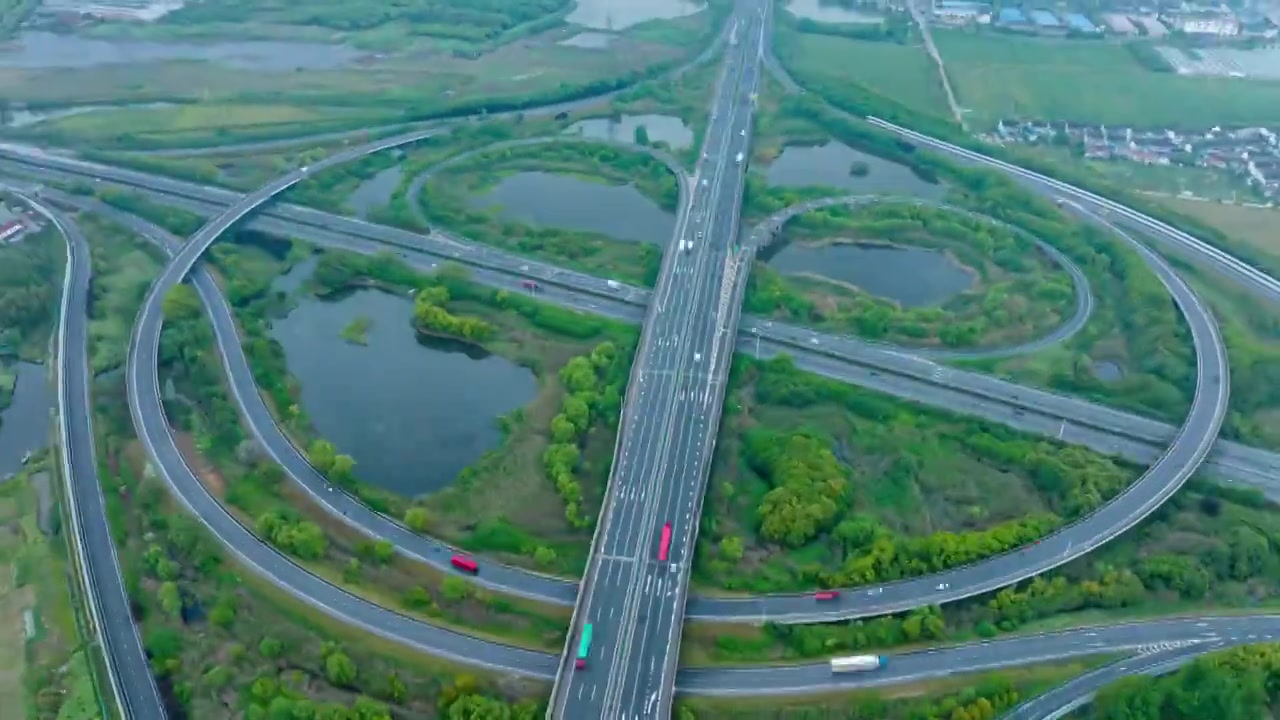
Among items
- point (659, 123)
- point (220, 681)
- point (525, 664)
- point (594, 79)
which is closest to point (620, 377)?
point (525, 664)

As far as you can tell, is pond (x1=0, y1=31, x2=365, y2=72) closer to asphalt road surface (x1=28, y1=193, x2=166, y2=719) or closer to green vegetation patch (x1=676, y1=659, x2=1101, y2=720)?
asphalt road surface (x1=28, y1=193, x2=166, y2=719)

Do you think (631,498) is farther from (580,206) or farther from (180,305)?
(580,206)

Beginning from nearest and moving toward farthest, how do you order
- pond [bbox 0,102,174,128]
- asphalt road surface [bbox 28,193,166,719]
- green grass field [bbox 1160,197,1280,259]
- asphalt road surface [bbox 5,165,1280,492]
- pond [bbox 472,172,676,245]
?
1. asphalt road surface [bbox 28,193,166,719]
2. asphalt road surface [bbox 5,165,1280,492]
3. green grass field [bbox 1160,197,1280,259]
4. pond [bbox 472,172,676,245]
5. pond [bbox 0,102,174,128]

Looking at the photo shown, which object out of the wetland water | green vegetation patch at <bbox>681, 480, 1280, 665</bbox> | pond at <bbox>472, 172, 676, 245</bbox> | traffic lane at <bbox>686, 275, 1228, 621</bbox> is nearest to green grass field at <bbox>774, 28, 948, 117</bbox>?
the wetland water

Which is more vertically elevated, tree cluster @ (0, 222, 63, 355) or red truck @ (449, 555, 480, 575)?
tree cluster @ (0, 222, 63, 355)

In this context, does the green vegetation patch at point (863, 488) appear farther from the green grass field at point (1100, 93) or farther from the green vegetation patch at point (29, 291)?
the green grass field at point (1100, 93)

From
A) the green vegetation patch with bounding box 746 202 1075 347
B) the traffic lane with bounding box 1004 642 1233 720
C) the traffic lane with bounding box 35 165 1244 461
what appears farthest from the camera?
the green vegetation patch with bounding box 746 202 1075 347
